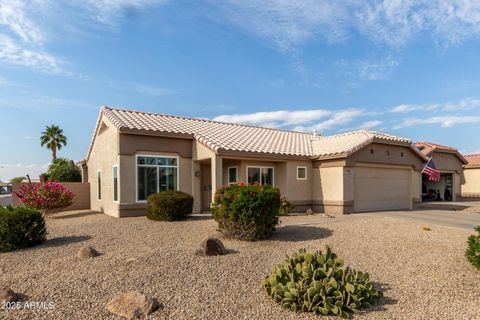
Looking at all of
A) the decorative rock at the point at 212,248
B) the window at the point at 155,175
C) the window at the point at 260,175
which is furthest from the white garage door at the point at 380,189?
the decorative rock at the point at 212,248

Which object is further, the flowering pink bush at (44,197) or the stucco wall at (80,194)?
the stucco wall at (80,194)

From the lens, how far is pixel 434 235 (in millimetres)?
10211

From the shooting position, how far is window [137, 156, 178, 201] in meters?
14.8

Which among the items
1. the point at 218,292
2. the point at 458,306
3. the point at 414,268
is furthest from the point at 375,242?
the point at 218,292

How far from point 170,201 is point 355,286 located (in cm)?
886

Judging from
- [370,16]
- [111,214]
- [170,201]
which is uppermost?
[370,16]

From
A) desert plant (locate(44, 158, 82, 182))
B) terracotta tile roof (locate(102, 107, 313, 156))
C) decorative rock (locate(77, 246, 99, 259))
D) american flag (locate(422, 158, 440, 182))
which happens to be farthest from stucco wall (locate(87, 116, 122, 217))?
american flag (locate(422, 158, 440, 182))

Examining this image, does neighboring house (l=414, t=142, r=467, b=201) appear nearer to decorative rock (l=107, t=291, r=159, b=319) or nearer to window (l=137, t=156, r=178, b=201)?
window (l=137, t=156, r=178, b=201)

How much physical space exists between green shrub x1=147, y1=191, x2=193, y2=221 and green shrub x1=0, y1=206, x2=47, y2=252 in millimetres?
4301

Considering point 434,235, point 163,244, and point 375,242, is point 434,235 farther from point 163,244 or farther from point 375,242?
point 163,244

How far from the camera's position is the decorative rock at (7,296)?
5.13 meters

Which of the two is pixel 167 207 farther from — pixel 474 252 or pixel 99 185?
pixel 474 252

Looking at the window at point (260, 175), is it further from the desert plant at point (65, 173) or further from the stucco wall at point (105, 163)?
the desert plant at point (65, 173)

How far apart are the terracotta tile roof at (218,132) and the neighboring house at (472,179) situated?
60.9ft
